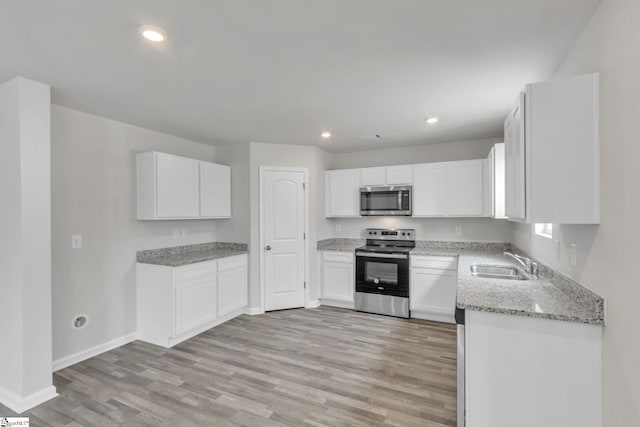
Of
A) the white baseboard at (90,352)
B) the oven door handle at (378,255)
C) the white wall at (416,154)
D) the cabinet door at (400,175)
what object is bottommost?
the white baseboard at (90,352)

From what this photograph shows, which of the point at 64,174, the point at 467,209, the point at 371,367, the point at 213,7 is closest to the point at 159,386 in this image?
the point at 371,367

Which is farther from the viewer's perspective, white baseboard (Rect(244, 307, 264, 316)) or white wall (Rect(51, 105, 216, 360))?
white baseboard (Rect(244, 307, 264, 316))

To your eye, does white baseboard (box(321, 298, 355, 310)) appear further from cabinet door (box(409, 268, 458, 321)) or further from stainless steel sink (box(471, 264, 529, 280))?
stainless steel sink (box(471, 264, 529, 280))

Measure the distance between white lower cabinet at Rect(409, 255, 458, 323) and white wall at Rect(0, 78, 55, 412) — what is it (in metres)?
3.80

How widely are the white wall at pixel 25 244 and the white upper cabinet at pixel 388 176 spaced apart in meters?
3.64

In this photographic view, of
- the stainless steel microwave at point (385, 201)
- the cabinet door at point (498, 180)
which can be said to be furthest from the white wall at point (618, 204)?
the stainless steel microwave at point (385, 201)

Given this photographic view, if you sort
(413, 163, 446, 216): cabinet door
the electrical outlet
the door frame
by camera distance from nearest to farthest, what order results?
the electrical outlet, (413, 163, 446, 216): cabinet door, the door frame

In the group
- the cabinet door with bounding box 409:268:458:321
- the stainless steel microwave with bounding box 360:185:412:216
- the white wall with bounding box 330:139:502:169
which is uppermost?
the white wall with bounding box 330:139:502:169

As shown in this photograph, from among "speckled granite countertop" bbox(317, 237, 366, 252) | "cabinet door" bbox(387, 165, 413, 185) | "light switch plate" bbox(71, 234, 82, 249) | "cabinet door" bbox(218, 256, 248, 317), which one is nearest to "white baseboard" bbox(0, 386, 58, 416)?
"light switch plate" bbox(71, 234, 82, 249)

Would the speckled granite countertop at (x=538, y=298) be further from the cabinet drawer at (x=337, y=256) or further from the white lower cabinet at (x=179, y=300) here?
the white lower cabinet at (x=179, y=300)

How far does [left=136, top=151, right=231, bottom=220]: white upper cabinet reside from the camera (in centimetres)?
334

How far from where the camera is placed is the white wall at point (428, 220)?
4184mm

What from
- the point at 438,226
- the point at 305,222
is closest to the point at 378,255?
the point at 438,226

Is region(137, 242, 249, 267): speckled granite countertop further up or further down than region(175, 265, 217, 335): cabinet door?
further up
